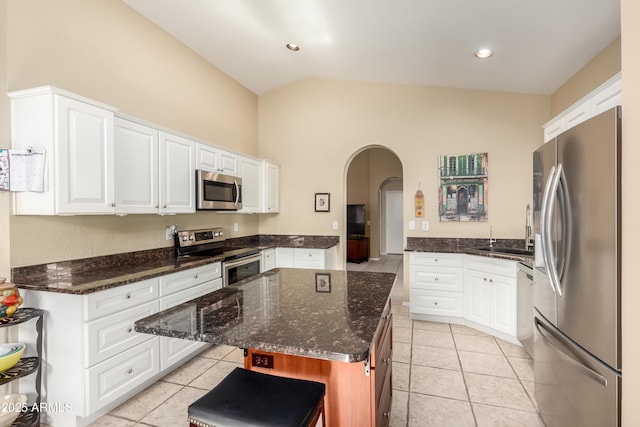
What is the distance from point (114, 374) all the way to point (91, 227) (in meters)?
1.12

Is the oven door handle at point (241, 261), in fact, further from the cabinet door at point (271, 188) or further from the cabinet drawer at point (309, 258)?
the cabinet door at point (271, 188)

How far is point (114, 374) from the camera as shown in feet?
6.82

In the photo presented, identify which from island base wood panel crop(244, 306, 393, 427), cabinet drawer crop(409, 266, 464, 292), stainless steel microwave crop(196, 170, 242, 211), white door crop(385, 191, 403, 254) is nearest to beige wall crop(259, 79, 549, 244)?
cabinet drawer crop(409, 266, 464, 292)

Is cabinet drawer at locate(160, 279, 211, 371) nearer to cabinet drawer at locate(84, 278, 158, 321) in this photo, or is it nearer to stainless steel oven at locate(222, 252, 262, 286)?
cabinet drawer at locate(84, 278, 158, 321)

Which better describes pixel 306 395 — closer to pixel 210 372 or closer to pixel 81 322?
pixel 81 322

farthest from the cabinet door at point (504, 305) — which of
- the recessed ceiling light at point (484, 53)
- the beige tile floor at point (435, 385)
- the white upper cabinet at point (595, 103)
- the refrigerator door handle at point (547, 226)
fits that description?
the recessed ceiling light at point (484, 53)

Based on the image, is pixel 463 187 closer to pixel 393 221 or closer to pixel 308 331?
pixel 308 331

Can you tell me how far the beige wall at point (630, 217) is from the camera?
3.65 ft

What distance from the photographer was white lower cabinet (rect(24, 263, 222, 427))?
75.3 inches

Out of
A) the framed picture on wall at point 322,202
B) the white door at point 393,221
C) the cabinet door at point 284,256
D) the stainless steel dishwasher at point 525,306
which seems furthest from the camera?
the white door at point 393,221

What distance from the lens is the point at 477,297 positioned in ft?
11.5

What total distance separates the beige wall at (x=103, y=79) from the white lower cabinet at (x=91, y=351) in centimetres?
49

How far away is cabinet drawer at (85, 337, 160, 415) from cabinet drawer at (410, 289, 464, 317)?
9.31 feet

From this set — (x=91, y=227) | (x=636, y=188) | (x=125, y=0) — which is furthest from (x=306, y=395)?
(x=125, y=0)
